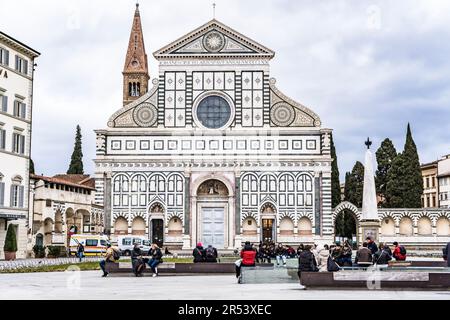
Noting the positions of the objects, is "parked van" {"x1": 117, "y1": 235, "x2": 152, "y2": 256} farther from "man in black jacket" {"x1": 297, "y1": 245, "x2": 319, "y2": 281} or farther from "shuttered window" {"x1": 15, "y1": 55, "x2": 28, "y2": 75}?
"man in black jacket" {"x1": 297, "y1": 245, "x2": 319, "y2": 281}

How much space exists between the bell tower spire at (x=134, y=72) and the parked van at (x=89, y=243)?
24.9 metres

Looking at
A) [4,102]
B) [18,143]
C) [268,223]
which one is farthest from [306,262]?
[268,223]

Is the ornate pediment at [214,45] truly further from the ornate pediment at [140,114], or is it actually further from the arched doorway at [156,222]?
the arched doorway at [156,222]

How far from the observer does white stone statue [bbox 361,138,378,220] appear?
134ft

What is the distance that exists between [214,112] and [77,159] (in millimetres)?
33927

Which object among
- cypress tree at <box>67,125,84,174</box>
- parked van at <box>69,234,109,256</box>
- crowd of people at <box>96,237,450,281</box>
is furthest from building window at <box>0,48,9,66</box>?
cypress tree at <box>67,125,84,174</box>

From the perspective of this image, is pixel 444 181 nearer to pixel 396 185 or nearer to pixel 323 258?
pixel 396 185

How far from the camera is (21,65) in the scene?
43750mm

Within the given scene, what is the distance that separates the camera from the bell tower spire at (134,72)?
72.6 m

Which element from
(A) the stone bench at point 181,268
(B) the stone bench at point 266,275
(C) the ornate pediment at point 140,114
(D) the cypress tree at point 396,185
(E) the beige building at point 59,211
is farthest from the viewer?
(D) the cypress tree at point 396,185

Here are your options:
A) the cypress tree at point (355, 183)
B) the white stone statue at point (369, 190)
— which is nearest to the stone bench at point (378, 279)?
the white stone statue at point (369, 190)

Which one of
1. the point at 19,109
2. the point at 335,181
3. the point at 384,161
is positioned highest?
the point at 19,109

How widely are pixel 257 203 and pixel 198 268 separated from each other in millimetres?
29559
